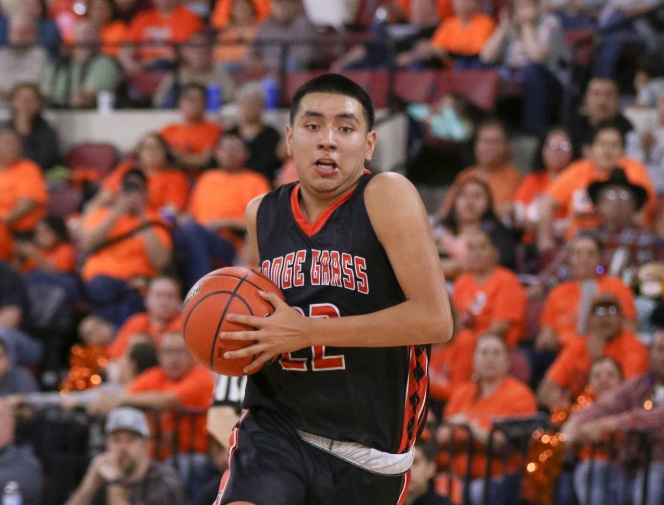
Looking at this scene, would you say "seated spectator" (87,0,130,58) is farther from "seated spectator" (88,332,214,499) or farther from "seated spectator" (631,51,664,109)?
"seated spectator" (88,332,214,499)

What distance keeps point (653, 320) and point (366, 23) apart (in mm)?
5488

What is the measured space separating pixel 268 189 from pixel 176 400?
10.3 ft

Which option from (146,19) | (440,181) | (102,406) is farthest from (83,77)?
(102,406)

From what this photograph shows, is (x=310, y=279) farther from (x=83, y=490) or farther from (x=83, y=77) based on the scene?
(x=83, y=77)

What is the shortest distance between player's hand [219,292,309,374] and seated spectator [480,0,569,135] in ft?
25.4

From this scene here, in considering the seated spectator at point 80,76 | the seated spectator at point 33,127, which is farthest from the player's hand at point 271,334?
the seated spectator at point 80,76

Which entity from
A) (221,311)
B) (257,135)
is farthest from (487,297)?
(221,311)

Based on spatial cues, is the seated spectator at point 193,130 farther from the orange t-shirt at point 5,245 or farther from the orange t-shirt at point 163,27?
the orange t-shirt at point 163,27

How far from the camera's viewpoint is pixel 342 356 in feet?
13.9

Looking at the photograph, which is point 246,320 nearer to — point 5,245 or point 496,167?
point 496,167

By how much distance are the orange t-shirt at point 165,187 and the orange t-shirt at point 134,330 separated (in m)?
1.77

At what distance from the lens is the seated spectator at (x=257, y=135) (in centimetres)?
1145

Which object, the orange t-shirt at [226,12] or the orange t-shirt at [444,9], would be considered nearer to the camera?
the orange t-shirt at [444,9]

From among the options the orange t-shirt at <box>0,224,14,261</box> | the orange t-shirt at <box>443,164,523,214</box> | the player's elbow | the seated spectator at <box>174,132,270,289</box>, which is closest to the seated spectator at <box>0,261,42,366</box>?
the orange t-shirt at <box>0,224,14,261</box>
